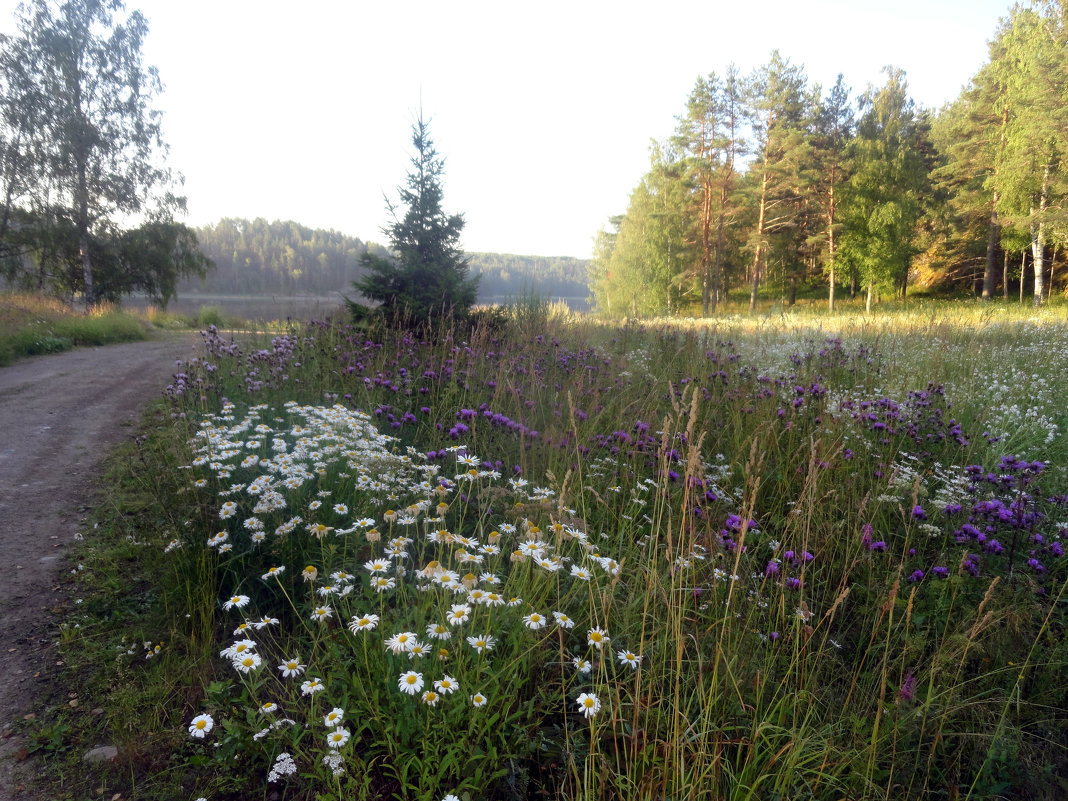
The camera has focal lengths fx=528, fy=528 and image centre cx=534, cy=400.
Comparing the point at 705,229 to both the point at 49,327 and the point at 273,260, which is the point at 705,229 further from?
the point at 273,260

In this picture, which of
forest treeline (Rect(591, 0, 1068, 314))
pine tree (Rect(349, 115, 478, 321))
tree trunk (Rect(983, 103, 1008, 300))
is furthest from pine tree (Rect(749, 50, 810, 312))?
pine tree (Rect(349, 115, 478, 321))

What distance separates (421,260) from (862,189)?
29625 millimetres

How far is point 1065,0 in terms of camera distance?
64.2 feet

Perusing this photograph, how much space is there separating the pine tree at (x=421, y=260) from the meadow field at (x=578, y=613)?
3727mm

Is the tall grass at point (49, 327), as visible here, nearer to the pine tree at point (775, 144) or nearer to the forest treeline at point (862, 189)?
the forest treeline at point (862, 189)

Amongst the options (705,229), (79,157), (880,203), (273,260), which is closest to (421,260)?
(79,157)

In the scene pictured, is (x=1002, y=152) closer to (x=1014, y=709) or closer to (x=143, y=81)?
(x=1014, y=709)

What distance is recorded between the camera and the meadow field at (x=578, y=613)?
1646 millimetres

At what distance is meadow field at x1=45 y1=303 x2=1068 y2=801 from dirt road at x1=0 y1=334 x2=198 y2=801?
0.58 ft

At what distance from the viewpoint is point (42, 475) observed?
4105mm

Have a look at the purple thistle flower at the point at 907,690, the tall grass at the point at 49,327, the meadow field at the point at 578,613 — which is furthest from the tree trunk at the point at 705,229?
the purple thistle flower at the point at 907,690

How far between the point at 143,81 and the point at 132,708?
78.7 ft

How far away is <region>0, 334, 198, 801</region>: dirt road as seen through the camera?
2217 millimetres

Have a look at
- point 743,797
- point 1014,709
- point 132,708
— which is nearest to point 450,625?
point 743,797
